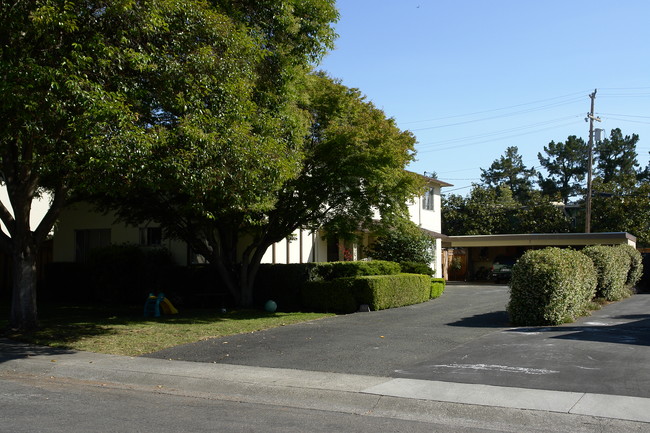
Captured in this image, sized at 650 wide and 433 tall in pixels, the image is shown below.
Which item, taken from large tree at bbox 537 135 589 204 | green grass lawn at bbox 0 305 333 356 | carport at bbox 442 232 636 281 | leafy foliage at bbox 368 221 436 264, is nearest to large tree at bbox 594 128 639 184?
large tree at bbox 537 135 589 204

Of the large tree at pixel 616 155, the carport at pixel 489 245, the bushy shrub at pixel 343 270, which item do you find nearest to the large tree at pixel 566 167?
the large tree at pixel 616 155

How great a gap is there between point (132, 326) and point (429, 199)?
23411 millimetres

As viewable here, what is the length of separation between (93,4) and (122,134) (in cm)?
290

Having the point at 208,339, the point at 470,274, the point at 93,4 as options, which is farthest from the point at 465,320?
the point at 470,274

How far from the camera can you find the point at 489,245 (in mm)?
36688

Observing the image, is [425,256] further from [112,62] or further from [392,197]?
[112,62]

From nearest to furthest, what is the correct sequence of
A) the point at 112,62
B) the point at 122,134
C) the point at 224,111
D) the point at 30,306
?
the point at 122,134 < the point at 112,62 < the point at 224,111 < the point at 30,306

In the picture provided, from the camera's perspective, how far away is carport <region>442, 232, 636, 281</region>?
106 feet

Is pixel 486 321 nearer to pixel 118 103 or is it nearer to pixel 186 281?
pixel 118 103

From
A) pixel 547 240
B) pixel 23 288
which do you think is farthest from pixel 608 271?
pixel 23 288

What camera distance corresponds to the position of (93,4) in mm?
12023

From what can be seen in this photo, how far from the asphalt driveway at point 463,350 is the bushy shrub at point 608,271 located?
3.71 m

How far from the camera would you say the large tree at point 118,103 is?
11.1 metres

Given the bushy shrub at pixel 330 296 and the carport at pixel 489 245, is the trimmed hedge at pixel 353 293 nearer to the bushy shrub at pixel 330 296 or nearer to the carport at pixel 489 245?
the bushy shrub at pixel 330 296
